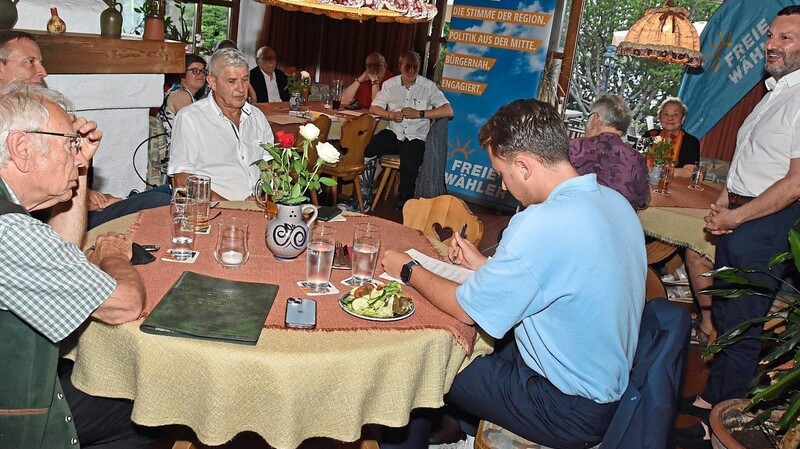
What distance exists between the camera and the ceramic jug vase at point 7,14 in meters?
3.71

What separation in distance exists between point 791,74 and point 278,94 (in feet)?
17.3

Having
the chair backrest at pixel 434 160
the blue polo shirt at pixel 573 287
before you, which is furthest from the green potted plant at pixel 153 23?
the blue polo shirt at pixel 573 287

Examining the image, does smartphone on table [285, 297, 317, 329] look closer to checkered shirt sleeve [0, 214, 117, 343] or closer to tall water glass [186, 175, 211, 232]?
checkered shirt sleeve [0, 214, 117, 343]

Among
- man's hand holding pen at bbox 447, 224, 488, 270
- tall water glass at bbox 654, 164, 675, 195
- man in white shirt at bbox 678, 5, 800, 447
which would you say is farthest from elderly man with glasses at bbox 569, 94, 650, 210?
man's hand holding pen at bbox 447, 224, 488, 270

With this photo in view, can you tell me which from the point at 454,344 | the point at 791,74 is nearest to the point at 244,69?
the point at 454,344

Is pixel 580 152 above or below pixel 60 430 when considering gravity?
above

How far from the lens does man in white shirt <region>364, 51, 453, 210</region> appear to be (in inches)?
259

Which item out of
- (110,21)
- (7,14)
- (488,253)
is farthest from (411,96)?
(7,14)

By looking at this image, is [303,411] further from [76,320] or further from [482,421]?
[482,421]

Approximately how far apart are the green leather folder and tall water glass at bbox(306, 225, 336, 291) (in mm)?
125

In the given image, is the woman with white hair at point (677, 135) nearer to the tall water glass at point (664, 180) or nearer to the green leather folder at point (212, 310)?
the tall water glass at point (664, 180)

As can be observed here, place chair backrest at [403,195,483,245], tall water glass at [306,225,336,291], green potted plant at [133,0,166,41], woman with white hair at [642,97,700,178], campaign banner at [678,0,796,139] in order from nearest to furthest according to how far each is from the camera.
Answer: tall water glass at [306,225,336,291], chair backrest at [403,195,483,245], green potted plant at [133,0,166,41], woman with white hair at [642,97,700,178], campaign banner at [678,0,796,139]

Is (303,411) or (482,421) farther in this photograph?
(482,421)

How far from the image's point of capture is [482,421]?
2.36 meters
